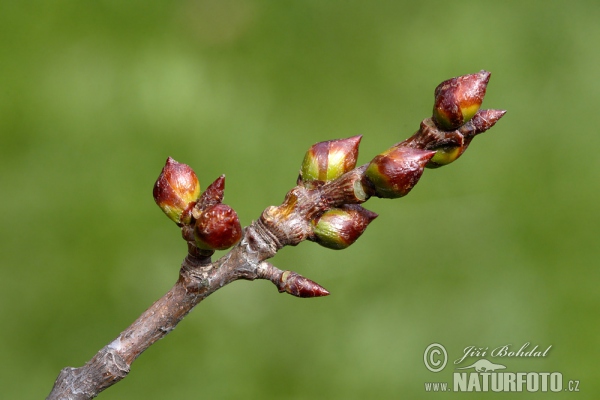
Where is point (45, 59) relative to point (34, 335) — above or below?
above

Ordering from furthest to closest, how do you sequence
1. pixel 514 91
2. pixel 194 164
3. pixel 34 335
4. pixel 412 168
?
pixel 514 91 < pixel 194 164 < pixel 34 335 < pixel 412 168

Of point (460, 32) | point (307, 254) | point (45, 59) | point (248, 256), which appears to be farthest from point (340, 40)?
point (248, 256)

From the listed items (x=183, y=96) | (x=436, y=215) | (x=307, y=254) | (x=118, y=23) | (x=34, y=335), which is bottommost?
(x=34, y=335)

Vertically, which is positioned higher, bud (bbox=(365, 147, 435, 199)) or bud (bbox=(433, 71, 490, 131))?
bud (bbox=(433, 71, 490, 131))

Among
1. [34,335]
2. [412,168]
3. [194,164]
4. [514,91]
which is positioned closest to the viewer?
[412,168]

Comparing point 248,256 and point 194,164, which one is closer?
point 248,256

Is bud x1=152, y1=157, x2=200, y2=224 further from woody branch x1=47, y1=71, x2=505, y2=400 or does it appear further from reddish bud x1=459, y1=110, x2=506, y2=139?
reddish bud x1=459, y1=110, x2=506, y2=139

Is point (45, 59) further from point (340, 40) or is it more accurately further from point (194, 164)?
point (340, 40)

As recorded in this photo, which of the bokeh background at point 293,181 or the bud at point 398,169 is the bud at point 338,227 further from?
the bokeh background at point 293,181

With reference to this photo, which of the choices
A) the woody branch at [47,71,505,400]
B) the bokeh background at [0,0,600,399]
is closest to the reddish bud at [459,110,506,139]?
the woody branch at [47,71,505,400]
